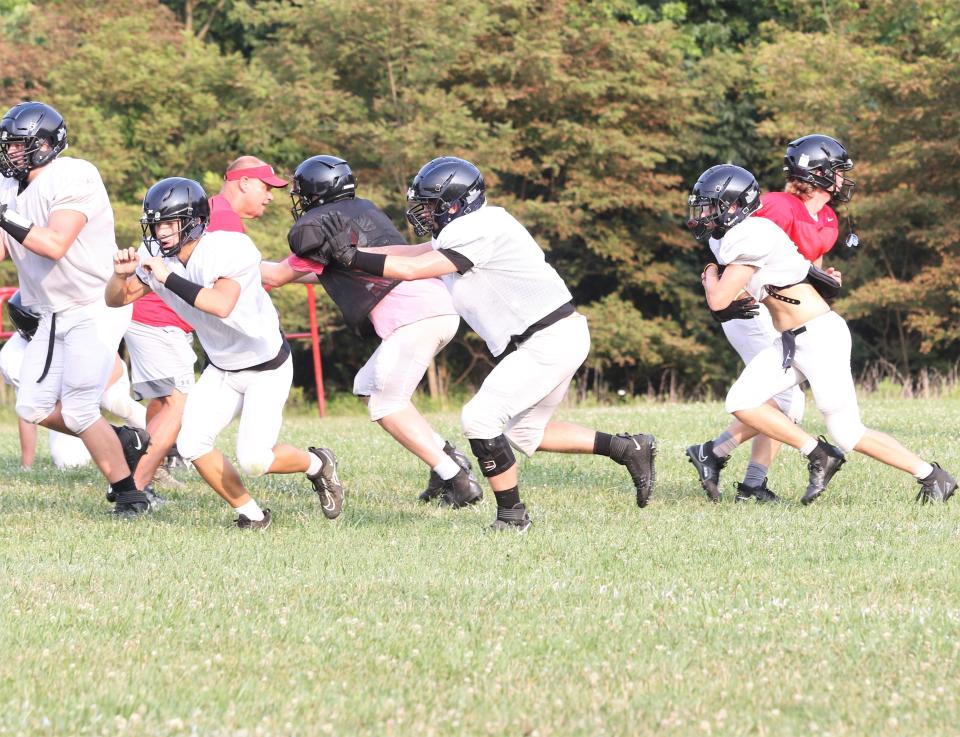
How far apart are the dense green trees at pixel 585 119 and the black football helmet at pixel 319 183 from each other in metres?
18.0

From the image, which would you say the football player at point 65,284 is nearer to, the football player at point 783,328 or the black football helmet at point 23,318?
the black football helmet at point 23,318

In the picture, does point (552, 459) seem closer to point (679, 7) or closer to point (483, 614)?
point (483, 614)

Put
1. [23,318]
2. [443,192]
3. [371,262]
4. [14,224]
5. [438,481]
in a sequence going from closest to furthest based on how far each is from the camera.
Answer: [371,262] < [443,192] < [14,224] < [438,481] < [23,318]

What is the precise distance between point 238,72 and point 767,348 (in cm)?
2181

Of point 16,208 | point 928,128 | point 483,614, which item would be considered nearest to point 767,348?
point 483,614

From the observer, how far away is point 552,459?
1094cm

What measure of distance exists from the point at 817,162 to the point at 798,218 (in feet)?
1.09

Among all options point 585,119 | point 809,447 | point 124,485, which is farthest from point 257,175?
point 585,119

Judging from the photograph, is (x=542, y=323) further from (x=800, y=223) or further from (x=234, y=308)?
(x=800, y=223)

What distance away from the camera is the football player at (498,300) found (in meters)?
7.25

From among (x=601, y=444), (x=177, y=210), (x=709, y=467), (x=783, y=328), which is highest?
(x=177, y=210)

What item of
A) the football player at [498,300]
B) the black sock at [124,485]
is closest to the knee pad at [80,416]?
the black sock at [124,485]

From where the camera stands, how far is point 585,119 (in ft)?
94.0

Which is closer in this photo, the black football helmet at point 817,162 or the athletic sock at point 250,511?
the athletic sock at point 250,511
